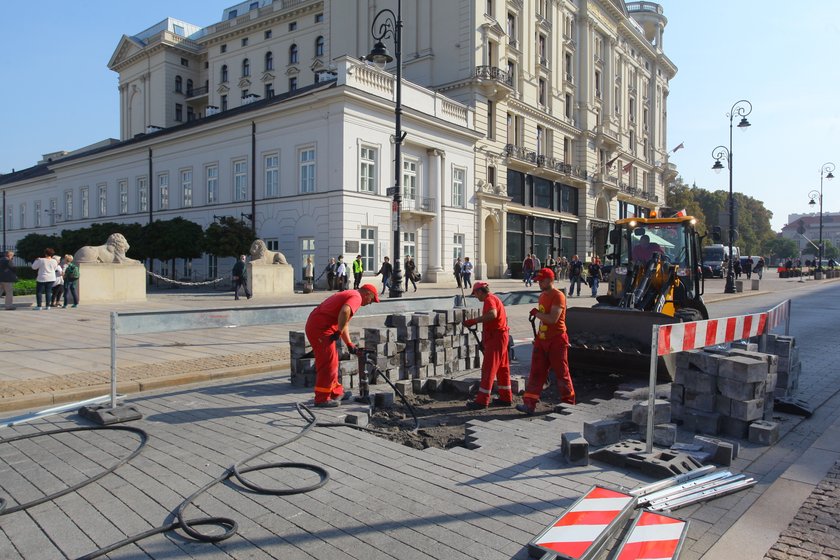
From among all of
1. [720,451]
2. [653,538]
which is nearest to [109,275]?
[720,451]

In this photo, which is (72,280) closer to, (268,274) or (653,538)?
(268,274)

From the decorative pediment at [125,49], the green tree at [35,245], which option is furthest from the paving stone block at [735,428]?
the decorative pediment at [125,49]

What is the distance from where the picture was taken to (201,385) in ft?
26.3

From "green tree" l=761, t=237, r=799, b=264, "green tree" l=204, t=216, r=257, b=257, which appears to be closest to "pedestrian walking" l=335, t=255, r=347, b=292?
"green tree" l=204, t=216, r=257, b=257

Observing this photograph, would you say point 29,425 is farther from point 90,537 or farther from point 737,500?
point 737,500

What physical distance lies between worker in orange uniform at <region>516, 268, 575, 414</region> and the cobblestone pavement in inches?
111

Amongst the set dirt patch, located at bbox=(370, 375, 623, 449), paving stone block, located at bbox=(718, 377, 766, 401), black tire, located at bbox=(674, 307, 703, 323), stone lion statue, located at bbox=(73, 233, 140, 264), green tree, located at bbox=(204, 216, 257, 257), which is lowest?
dirt patch, located at bbox=(370, 375, 623, 449)

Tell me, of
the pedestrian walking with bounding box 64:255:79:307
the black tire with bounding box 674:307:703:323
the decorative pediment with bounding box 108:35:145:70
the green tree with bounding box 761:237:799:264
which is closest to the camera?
the black tire with bounding box 674:307:703:323

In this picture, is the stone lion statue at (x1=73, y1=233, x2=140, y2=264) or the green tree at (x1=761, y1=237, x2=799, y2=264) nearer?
the stone lion statue at (x1=73, y1=233, x2=140, y2=264)

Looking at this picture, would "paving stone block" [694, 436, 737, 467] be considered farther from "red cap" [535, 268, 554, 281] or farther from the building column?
the building column

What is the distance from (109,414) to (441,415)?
357 cm

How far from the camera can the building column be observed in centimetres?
3362

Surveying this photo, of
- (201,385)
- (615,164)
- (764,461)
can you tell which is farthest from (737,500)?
(615,164)

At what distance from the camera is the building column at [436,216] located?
110ft
